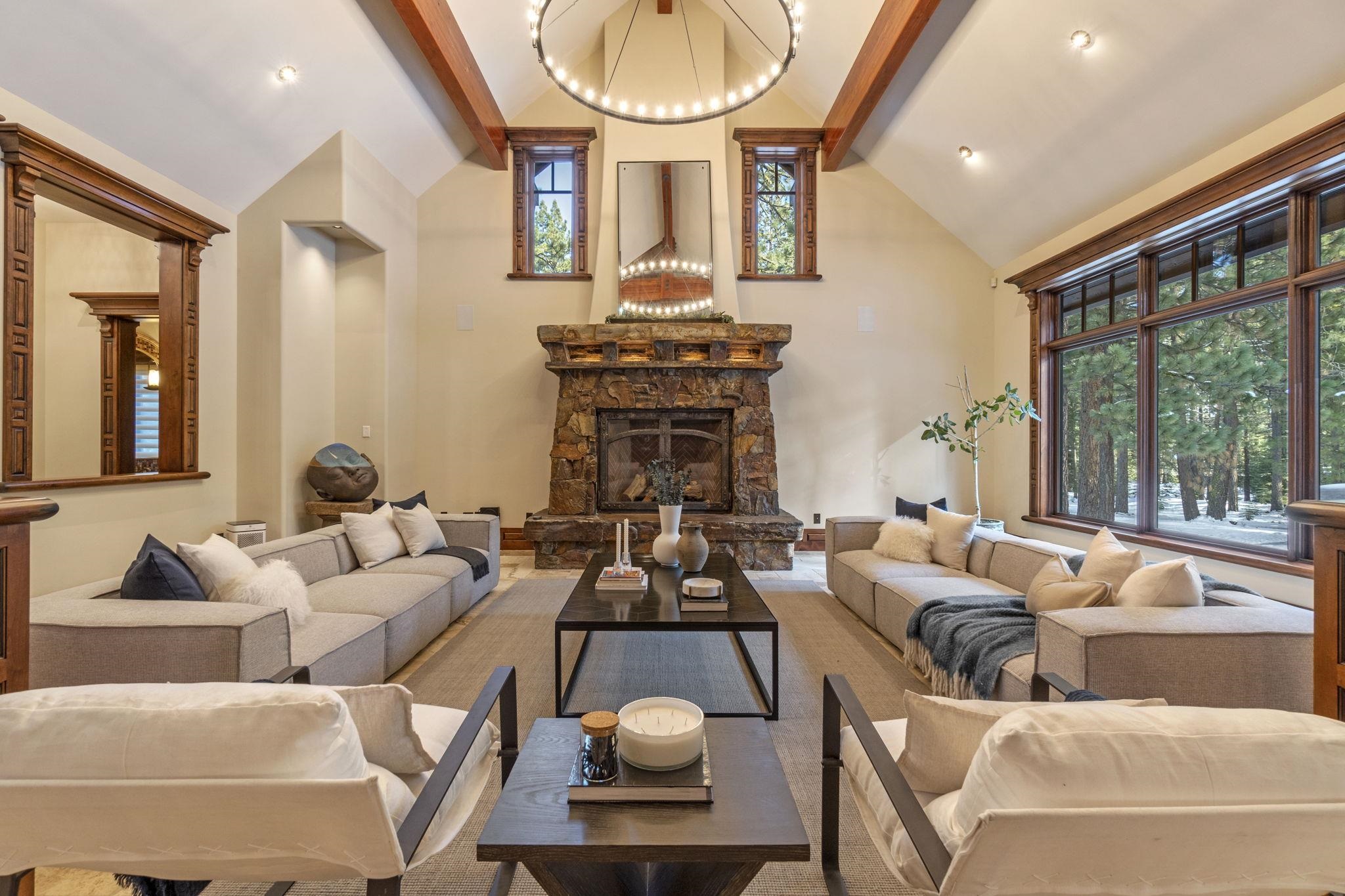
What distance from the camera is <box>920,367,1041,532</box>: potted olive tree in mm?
5352

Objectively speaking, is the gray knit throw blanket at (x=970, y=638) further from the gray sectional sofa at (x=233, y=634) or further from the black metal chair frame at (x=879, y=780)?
the gray sectional sofa at (x=233, y=634)

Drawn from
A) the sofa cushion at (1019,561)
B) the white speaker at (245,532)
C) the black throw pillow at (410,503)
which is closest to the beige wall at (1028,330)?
the sofa cushion at (1019,561)

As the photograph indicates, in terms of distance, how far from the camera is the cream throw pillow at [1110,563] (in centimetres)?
248

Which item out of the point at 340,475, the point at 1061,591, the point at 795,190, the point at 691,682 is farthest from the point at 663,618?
the point at 795,190

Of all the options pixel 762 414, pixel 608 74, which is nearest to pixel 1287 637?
pixel 762 414

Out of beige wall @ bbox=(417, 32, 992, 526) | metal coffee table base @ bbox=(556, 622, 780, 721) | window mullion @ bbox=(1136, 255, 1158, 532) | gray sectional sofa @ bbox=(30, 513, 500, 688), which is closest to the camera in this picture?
gray sectional sofa @ bbox=(30, 513, 500, 688)

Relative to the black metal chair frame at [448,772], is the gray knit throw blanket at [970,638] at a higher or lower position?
lower

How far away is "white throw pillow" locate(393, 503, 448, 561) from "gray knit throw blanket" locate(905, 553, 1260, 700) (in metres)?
2.88

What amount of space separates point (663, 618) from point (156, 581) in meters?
1.79

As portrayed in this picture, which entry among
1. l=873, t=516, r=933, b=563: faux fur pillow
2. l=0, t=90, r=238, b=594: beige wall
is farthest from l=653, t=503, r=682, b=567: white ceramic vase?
l=0, t=90, r=238, b=594: beige wall

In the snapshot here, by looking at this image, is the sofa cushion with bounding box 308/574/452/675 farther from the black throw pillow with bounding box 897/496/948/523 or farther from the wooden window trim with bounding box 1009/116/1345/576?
the wooden window trim with bounding box 1009/116/1345/576

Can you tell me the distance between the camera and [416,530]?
394 centimetres

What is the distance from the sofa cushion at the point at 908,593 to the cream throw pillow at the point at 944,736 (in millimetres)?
1937

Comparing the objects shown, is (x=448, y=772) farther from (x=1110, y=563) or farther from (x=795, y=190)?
(x=795, y=190)
